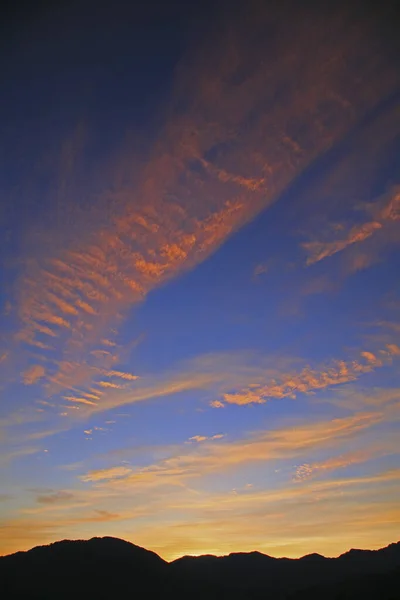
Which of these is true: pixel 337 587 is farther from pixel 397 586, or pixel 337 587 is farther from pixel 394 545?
pixel 394 545

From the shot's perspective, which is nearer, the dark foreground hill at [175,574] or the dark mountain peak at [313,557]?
the dark foreground hill at [175,574]

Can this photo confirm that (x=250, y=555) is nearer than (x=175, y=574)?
No

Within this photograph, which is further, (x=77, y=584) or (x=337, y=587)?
(x=77, y=584)

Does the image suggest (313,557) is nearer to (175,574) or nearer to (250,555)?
(250,555)

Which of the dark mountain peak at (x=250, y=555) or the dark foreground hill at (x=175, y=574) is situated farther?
the dark mountain peak at (x=250, y=555)

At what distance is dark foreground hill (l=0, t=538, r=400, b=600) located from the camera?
13412cm

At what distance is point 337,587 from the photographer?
120m

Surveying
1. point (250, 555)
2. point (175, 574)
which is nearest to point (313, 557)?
point (250, 555)

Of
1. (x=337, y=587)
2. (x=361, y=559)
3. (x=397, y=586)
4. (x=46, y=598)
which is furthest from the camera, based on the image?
(x=361, y=559)

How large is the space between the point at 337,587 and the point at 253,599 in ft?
126

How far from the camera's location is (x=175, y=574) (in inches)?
6363

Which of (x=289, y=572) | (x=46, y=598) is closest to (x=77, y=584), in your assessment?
(x=46, y=598)

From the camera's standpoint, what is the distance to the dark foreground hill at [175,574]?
440ft

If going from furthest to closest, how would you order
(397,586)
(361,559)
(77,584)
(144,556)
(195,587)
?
1. (361,559)
2. (144,556)
3. (195,587)
4. (77,584)
5. (397,586)
